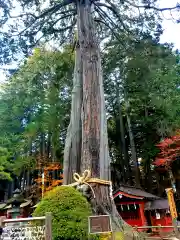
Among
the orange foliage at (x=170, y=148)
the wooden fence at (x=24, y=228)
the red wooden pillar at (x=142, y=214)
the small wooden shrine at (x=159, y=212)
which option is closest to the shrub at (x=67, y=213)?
the wooden fence at (x=24, y=228)

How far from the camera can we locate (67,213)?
132 inches

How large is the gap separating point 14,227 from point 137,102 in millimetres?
14045

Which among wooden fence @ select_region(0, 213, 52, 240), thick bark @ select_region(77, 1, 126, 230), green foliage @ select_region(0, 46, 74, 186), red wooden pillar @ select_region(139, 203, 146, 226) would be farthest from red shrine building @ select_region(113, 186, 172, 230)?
wooden fence @ select_region(0, 213, 52, 240)

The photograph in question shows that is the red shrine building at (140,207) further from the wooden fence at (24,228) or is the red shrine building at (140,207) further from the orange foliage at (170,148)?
the wooden fence at (24,228)

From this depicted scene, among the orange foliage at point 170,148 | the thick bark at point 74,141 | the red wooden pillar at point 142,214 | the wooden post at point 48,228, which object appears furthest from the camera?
the orange foliage at point 170,148

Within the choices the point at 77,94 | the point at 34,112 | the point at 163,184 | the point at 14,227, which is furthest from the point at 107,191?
the point at 163,184

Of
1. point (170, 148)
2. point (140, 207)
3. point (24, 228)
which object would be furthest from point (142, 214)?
point (24, 228)

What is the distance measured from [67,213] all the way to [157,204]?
9.42m

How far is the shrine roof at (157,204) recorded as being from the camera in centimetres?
1129

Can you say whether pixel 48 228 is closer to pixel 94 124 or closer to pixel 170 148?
pixel 94 124

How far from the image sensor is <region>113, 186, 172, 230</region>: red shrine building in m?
11.5

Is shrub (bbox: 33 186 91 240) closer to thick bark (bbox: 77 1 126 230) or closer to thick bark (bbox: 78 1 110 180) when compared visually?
thick bark (bbox: 77 1 126 230)

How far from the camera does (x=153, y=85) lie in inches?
436

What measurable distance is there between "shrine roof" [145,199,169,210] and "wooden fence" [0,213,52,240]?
31.7 ft
